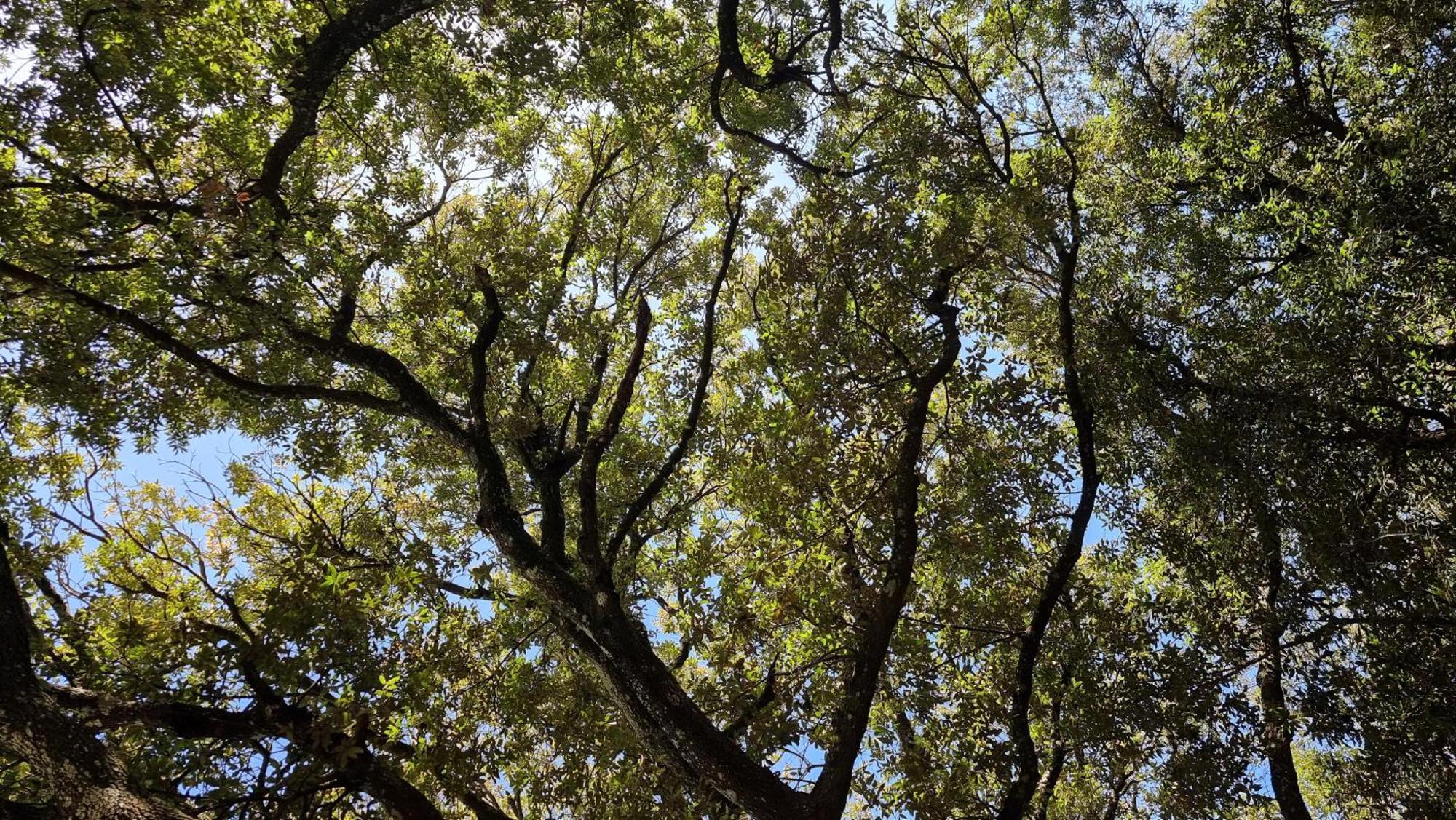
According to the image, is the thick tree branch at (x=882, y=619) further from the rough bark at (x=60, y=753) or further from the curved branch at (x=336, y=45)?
the curved branch at (x=336, y=45)

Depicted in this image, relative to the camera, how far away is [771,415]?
752cm

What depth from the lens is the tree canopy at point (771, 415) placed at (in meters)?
5.85

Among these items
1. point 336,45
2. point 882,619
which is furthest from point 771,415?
point 336,45

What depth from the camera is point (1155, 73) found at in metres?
10.6

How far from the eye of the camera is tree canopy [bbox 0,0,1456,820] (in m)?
5.85

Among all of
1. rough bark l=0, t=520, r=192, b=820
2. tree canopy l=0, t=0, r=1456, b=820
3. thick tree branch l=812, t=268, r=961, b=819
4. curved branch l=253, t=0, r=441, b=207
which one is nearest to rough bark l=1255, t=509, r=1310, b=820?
tree canopy l=0, t=0, r=1456, b=820

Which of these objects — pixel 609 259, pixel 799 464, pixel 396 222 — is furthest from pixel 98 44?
pixel 799 464

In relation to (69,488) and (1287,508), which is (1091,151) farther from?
(69,488)

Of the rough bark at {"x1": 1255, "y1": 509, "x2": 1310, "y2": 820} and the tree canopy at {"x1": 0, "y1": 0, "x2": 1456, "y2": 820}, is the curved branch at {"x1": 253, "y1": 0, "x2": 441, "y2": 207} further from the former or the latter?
the rough bark at {"x1": 1255, "y1": 509, "x2": 1310, "y2": 820}

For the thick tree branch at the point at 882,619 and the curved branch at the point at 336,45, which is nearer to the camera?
the thick tree branch at the point at 882,619

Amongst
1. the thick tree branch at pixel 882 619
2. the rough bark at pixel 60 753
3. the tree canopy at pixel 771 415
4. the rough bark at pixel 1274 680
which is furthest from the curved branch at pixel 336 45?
the rough bark at pixel 1274 680

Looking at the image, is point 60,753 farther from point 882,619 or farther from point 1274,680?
point 1274,680

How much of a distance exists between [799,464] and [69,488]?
7.56 metres

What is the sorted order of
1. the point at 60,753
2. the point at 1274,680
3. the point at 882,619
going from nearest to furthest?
the point at 60,753
the point at 882,619
the point at 1274,680
